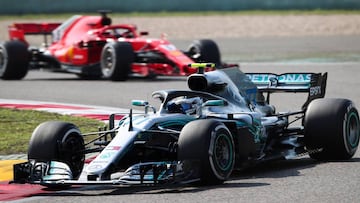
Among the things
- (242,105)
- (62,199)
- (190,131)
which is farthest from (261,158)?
(62,199)

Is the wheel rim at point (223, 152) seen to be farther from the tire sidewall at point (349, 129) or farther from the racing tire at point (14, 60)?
the racing tire at point (14, 60)

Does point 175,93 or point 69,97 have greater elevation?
point 175,93

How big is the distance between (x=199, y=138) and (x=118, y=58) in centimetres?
1232

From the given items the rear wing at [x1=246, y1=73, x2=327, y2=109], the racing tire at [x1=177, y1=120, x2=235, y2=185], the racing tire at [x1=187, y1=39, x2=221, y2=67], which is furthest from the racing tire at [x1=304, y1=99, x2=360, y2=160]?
the racing tire at [x1=187, y1=39, x2=221, y2=67]

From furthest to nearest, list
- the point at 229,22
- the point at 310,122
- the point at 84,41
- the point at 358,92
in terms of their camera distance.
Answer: the point at 229,22 → the point at 84,41 → the point at 358,92 → the point at 310,122

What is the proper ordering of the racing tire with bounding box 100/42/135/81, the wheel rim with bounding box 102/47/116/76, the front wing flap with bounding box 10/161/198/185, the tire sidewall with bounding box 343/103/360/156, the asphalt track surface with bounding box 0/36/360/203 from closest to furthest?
the asphalt track surface with bounding box 0/36/360/203 → the front wing flap with bounding box 10/161/198/185 → the tire sidewall with bounding box 343/103/360/156 → the racing tire with bounding box 100/42/135/81 → the wheel rim with bounding box 102/47/116/76

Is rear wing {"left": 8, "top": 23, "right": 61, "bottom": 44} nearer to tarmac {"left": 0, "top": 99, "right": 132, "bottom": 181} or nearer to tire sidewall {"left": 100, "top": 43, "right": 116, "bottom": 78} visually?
tire sidewall {"left": 100, "top": 43, "right": 116, "bottom": 78}

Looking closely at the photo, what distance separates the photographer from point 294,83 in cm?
1241

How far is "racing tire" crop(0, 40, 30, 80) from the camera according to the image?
914 inches

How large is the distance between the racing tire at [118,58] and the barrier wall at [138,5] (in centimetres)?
2060

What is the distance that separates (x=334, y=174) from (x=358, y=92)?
29.0 ft

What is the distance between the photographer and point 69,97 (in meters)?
19.2

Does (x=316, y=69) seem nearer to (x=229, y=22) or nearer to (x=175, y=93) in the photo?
(x=175, y=93)

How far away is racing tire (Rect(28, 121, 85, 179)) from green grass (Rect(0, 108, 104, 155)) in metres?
2.33
